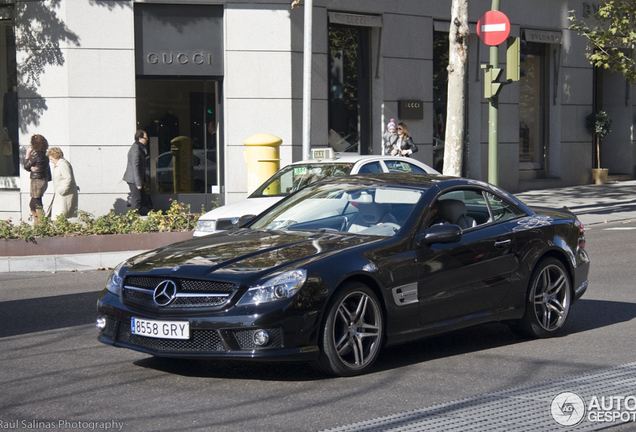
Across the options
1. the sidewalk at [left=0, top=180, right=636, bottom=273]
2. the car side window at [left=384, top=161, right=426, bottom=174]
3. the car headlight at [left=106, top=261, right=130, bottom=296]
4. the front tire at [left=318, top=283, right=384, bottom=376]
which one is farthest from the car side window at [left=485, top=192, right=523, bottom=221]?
the car side window at [left=384, top=161, right=426, bottom=174]

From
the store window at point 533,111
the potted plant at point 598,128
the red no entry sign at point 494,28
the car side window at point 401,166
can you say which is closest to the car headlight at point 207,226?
the car side window at point 401,166

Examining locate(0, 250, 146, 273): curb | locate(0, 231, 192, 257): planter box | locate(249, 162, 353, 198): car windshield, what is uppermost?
locate(249, 162, 353, 198): car windshield

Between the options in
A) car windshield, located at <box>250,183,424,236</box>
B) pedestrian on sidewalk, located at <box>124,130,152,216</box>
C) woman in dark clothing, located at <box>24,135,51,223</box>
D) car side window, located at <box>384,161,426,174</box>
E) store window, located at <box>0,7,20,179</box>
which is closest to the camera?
car windshield, located at <box>250,183,424,236</box>

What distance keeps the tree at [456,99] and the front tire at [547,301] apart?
9.68 m

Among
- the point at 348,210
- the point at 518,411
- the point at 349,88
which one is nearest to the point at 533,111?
the point at 349,88

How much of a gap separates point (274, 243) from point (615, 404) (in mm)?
2487

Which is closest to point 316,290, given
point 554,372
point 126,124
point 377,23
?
point 554,372

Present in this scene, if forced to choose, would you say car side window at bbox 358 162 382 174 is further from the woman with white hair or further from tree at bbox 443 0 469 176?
the woman with white hair

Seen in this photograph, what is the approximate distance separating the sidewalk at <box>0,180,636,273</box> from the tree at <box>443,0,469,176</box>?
3.01 meters

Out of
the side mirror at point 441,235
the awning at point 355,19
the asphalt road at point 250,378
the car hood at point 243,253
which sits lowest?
the asphalt road at point 250,378

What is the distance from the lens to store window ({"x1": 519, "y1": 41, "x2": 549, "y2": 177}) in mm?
26297

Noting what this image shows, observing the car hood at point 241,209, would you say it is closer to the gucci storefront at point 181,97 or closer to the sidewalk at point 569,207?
the sidewalk at point 569,207

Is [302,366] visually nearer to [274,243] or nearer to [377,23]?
[274,243]

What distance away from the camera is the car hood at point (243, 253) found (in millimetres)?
5934
